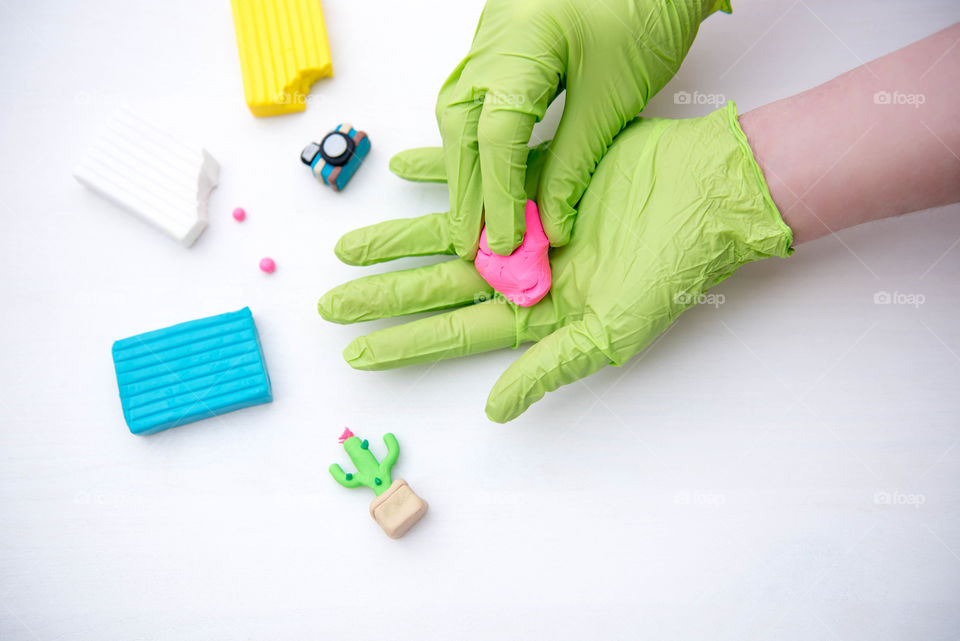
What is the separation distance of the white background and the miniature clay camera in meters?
0.06

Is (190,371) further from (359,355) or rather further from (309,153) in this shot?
(309,153)

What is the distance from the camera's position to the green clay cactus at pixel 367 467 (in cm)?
128

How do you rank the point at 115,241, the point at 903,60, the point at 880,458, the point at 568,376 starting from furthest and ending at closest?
the point at 115,241, the point at 880,458, the point at 568,376, the point at 903,60

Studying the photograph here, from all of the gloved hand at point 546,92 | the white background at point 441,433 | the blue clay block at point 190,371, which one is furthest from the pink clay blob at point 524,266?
the blue clay block at point 190,371

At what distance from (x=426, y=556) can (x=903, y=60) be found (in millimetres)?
1176

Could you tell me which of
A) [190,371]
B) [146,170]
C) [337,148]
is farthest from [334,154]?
[190,371]

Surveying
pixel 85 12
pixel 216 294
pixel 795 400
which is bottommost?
pixel 795 400

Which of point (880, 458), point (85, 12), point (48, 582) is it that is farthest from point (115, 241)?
point (880, 458)

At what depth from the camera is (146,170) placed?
1383 millimetres

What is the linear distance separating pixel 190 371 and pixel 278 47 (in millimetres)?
689

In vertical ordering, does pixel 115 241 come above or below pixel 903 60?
above

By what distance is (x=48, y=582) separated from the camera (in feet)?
4.29

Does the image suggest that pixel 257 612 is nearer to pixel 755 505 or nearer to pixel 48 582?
pixel 48 582

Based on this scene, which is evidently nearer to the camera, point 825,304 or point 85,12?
point 825,304
